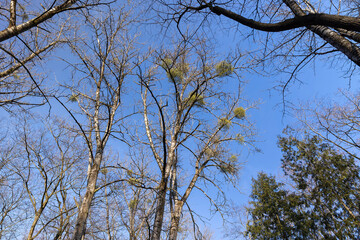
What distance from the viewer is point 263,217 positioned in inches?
615

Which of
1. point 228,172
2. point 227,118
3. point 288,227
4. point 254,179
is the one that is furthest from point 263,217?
point 227,118

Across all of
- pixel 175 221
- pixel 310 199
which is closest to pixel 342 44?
pixel 175 221

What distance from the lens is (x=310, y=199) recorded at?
13508mm

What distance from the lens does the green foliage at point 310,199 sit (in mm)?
11172

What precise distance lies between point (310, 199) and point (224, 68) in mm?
13087

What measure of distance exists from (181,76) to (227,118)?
2.19 metres

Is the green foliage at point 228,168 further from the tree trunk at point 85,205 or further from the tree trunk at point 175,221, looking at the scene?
the tree trunk at point 85,205

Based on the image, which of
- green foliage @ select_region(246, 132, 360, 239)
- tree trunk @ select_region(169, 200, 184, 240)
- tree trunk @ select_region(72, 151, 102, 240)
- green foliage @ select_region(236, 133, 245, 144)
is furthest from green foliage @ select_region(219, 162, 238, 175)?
green foliage @ select_region(246, 132, 360, 239)

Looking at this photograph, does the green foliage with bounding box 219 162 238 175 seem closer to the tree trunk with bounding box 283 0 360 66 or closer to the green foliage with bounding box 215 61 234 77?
the green foliage with bounding box 215 61 234 77

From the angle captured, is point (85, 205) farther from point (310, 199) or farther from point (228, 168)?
point (310, 199)

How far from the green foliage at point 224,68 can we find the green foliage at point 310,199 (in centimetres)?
1091

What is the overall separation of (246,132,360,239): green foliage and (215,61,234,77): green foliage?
10914 mm

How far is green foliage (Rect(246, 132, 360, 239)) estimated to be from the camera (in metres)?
11.2

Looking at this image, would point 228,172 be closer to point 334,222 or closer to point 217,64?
point 217,64
